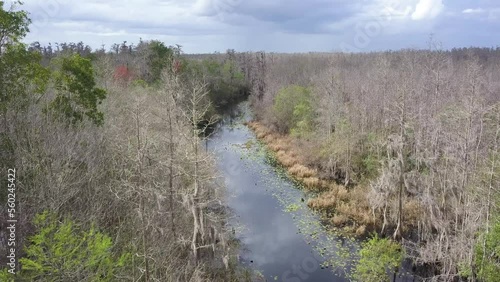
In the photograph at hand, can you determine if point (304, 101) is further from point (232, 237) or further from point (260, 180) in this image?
point (232, 237)

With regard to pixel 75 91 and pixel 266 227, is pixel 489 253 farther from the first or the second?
pixel 75 91

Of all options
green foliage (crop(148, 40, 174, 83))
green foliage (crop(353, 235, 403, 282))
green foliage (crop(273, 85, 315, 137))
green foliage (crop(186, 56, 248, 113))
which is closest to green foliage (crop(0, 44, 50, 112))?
green foliage (crop(353, 235, 403, 282))

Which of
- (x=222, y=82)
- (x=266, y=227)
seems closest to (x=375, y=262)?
(x=266, y=227)

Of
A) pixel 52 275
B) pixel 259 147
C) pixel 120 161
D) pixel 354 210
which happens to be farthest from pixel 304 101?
pixel 52 275

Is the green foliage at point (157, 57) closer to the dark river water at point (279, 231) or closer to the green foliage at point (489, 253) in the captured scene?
the dark river water at point (279, 231)

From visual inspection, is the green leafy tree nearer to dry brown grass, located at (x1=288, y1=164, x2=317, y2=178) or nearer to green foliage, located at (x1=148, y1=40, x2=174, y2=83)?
dry brown grass, located at (x1=288, y1=164, x2=317, y2=178)

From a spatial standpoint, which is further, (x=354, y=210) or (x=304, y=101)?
(x=304, y=101)
